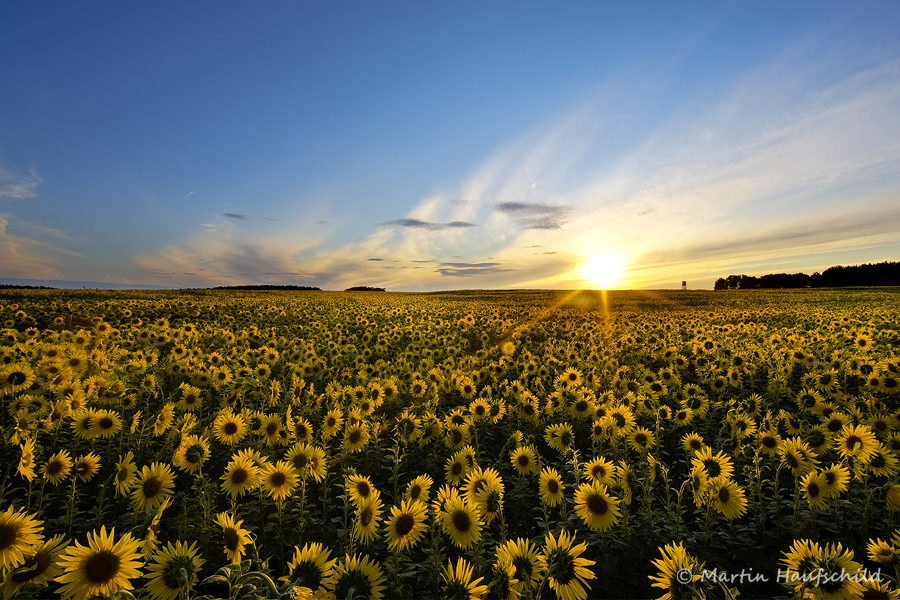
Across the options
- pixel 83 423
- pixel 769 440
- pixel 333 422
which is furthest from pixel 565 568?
pixel 83 423

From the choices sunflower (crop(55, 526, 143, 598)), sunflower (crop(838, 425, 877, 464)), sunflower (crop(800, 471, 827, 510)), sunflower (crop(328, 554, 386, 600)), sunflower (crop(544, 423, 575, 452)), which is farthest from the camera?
sunflower (crop(544, 423, 575, 452))

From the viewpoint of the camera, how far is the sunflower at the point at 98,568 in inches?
85.4

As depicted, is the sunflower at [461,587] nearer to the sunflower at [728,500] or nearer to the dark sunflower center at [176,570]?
the dark sunflower center at [176,570]

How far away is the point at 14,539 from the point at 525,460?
13.6ft

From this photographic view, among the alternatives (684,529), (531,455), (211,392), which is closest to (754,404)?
(684,529)

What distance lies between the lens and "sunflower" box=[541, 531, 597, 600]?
2.42 meters

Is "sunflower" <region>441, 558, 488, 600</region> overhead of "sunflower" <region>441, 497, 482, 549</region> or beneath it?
overhead

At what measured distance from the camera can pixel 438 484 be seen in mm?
4938

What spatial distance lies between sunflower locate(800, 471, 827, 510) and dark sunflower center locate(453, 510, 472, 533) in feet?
11.0

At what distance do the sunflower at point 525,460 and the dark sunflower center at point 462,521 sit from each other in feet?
4.72

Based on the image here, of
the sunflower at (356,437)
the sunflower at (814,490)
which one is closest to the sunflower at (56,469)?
the sunflower at (356,437)

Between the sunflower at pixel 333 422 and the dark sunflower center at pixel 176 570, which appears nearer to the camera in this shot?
the dark sunflower center at pixel 176 570

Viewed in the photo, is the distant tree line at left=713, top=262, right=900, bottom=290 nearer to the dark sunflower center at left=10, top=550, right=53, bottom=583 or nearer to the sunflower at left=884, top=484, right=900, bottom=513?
the sunflower at left=884, top=484, right=900, bottom=513

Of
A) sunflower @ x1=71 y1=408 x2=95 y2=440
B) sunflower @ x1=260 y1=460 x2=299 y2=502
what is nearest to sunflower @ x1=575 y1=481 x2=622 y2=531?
sunflower @ x1=260 y1=460 x2=299 y2=502
